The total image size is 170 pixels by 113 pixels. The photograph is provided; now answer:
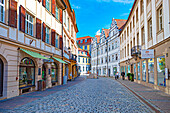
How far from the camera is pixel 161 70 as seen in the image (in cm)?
1251

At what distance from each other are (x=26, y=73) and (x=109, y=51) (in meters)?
35.7

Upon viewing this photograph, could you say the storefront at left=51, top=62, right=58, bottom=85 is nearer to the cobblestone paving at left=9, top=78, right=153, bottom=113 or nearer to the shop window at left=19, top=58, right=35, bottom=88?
the shop window at left=19, top=58, right=35, bottom=88

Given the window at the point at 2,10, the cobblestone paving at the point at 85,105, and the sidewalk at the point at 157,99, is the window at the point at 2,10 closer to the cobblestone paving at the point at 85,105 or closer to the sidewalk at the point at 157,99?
the cobblestone paving at the point at 85,105

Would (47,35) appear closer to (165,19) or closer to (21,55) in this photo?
(21,55)

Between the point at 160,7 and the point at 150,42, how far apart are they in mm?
3738

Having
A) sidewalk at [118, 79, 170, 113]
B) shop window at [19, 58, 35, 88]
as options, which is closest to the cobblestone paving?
sidewalk at [118, 79, 170, 113]

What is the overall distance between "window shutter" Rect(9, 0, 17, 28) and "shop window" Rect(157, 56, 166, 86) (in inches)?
431

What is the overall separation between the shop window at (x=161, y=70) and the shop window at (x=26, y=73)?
33.8 feet

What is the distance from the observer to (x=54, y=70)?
698 inches

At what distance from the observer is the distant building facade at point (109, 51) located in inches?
1547

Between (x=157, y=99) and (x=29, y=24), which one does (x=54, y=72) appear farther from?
(x=157, y=99)

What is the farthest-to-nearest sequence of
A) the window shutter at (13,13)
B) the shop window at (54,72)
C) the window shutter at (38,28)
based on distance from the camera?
the shop window at (54,72)
the window shutter at (38,28)
the window shutter at (13,13)

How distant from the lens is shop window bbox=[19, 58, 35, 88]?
10688 millimetres

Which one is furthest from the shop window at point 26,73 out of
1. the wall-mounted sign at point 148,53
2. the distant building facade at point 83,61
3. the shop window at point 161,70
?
the distant building facade at point 83,61
